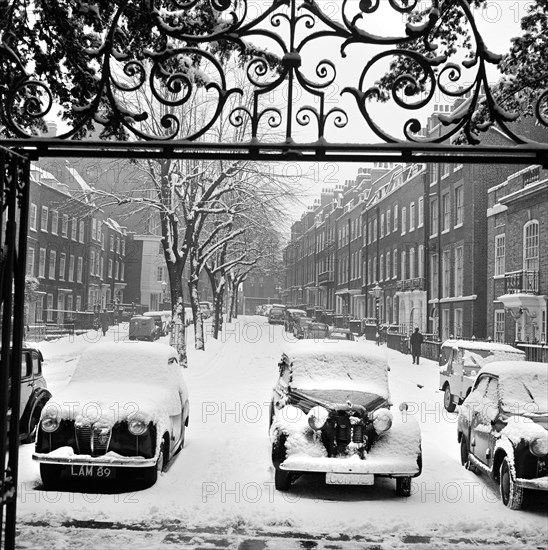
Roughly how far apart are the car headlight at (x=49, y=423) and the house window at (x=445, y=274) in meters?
29.9

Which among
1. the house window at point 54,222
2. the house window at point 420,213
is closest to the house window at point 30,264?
the house window at point 54,222

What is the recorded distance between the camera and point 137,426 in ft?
26.6

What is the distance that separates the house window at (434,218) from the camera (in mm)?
38219

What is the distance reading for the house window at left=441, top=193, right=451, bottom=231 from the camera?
36125mm

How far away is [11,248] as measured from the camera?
156 inches

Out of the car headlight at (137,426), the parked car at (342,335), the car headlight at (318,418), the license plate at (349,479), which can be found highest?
the parked car at (342,335)

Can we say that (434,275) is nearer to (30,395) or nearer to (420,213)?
(420,213)

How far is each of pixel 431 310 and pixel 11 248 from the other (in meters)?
35.7

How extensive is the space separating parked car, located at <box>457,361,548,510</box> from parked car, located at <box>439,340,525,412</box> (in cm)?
576

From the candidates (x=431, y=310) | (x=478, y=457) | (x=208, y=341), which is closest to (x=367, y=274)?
(x=431, y=310)

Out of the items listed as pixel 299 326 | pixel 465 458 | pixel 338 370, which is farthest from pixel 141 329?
pixel 465 458

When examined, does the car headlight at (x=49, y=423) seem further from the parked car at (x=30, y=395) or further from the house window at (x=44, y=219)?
the house window at (x=44, y=219)

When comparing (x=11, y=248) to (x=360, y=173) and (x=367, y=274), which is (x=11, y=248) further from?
(x=360, y=173)

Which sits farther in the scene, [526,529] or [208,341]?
[208,341]
